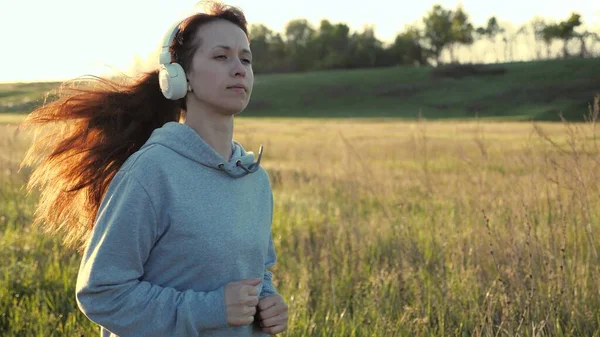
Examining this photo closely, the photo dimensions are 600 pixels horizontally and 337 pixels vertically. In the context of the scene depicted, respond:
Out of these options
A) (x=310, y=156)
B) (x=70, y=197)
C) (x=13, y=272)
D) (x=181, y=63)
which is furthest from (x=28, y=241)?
(x=310, y=156)

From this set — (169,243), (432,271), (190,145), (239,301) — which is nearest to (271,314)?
(239,301)

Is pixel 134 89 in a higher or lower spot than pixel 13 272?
higher

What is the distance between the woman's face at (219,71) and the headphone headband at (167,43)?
0.08 m

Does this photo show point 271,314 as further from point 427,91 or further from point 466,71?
point 466,71

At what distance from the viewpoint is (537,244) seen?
14.0ft

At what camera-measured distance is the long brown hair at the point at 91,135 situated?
8.48 feet

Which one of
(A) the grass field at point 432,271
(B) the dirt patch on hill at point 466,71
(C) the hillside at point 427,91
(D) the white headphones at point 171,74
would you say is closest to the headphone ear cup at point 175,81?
(D) the white headphones at point 171,74

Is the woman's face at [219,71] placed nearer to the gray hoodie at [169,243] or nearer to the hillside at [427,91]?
the gray hoodie at [169,243]

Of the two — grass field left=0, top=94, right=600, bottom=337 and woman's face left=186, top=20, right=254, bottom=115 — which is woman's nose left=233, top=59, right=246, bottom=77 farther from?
grass field left=0, top=94, right=600, bottom=337

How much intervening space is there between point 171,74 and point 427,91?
70521mm

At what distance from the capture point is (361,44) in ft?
341

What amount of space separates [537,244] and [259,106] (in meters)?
68.5

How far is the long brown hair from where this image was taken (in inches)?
102

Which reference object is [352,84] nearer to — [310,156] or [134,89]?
[310,156]
